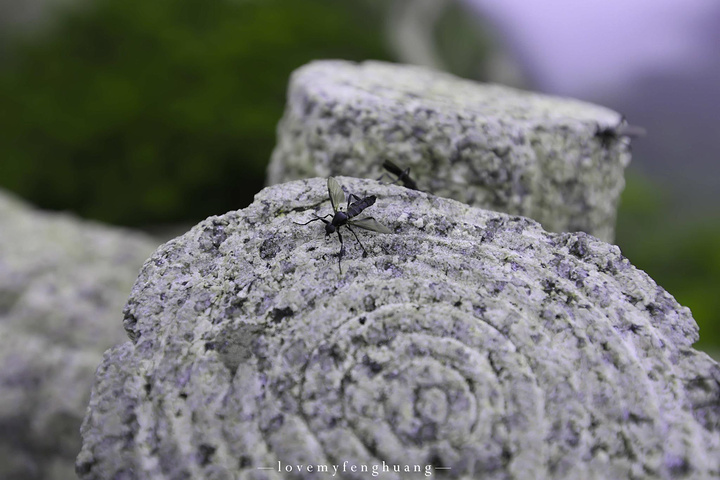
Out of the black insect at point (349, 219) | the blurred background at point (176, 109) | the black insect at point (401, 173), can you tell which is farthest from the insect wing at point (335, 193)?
the blurred background at point (176, 109)

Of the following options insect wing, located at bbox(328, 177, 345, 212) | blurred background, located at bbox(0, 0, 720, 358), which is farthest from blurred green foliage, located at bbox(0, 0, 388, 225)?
insect wing, located at bbox(328, 177, 345, 212)

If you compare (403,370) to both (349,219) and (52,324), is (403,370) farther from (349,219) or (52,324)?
(52,324)

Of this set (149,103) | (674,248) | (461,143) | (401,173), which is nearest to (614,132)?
(461,143)

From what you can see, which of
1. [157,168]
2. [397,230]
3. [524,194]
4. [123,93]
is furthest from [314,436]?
[123,93]

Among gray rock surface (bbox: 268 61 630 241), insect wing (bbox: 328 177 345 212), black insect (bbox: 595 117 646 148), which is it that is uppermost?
black insect (bbox: 595 117 646 148)

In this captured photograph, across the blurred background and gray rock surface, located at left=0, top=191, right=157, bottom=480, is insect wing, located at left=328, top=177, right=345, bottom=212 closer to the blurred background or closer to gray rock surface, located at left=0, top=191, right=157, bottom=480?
gray rock surface, located at left=0, top=191, right=157, bottom=480

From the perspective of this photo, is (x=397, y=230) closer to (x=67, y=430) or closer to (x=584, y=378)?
(x=584, y=378)
